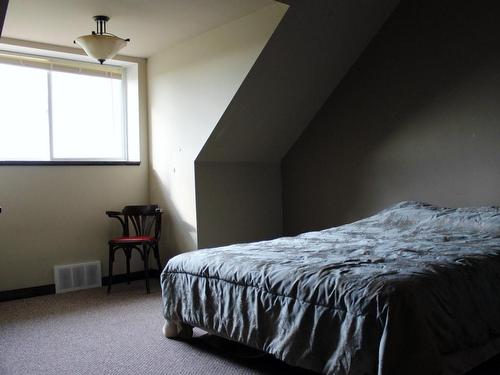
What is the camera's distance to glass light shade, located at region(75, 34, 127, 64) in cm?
345

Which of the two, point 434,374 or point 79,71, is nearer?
point 434,374

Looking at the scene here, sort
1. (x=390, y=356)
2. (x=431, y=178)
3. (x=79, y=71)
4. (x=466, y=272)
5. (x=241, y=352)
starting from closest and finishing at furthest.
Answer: (x=390, y=356) → (x=466, y=272) → (x=241, y=352) → (x=431, y=178) → (x=79, y=71)

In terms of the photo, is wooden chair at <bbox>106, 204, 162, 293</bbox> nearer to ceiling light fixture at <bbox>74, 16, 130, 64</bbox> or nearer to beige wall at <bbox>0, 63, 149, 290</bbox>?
beige wall at <bbox>0, 63, 149, 290</bbox>

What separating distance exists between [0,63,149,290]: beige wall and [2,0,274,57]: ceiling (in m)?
0.85

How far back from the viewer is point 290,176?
15.8 feet

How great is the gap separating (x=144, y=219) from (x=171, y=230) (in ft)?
0.89

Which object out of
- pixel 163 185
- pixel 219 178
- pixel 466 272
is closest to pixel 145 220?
pixel 163 185

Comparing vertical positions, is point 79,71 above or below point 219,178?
above

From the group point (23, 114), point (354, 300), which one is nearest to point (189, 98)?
point (23, 114)

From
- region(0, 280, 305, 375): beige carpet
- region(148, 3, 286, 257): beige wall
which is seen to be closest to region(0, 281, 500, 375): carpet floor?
region(0, 280, 305, 375): beige carpet

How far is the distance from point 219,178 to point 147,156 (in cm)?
85

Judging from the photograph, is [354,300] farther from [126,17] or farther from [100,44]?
[126,17]

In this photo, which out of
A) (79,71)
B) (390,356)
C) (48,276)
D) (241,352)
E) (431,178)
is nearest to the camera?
(390,356)

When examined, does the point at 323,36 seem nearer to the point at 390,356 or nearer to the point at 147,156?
the point at 147,156
